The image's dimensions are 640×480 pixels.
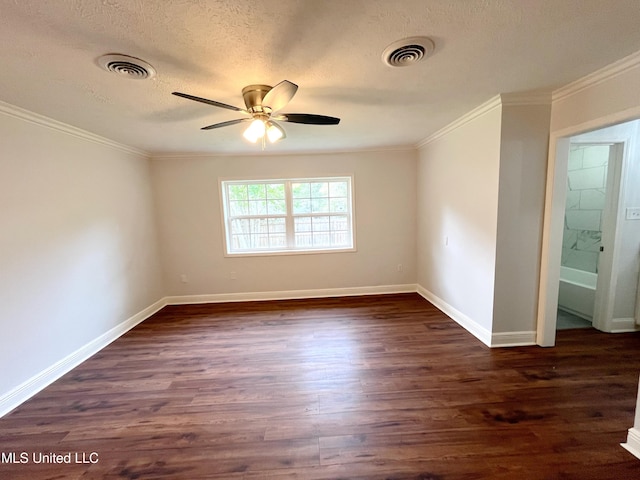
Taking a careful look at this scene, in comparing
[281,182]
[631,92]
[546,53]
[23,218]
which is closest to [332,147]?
[281,182]

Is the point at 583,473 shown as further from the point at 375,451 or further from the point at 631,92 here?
the point at 631,92

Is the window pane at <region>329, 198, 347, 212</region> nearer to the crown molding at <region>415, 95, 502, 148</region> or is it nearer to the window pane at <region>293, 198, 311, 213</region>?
the window pane at <region>293, 198, 311, 213</region>

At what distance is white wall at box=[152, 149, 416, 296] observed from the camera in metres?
4.08

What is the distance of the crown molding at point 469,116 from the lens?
7.79 feet

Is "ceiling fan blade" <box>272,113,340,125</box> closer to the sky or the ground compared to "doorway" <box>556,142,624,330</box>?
closer to the sky

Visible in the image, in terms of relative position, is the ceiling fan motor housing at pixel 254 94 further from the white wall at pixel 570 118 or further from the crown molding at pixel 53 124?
the white wall at pixel 570 118

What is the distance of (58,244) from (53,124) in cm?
113

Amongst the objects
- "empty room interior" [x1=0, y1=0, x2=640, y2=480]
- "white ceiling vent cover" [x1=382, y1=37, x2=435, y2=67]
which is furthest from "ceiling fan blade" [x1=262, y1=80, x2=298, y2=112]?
"white ceiling vent cover" [x1=382, y1=37, x2=435, y2=67]

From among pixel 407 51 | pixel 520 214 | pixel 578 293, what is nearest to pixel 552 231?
pixel 520 214

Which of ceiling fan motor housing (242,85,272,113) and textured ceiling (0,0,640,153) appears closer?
textured ceiling (0,0,640,153)

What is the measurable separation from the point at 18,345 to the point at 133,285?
4.85ft

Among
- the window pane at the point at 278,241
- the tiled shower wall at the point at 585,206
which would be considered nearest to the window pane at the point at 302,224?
the window pane at the point at 278,241

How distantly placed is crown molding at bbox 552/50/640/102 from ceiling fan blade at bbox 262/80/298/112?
7.25ft

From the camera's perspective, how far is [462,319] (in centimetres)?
313
